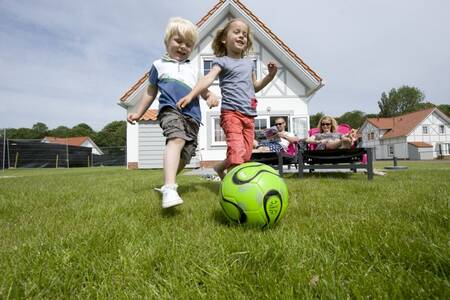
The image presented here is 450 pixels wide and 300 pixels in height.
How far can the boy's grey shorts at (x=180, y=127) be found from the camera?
2770 mm

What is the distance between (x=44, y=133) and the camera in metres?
81.4

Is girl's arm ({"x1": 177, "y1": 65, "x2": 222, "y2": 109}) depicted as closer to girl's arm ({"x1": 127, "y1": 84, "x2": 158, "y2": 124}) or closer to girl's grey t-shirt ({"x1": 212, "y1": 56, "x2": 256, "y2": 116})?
girl's grey t-shirt ({"x1": 212, "y1": 56, "x2": 256, "y2": 116})

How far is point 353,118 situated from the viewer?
9012 centimetres

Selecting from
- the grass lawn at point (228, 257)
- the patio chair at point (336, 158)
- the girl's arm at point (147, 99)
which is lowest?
the grass lawn at point (228, 257)

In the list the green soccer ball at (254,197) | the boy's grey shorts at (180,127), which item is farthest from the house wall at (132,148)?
the green soccer ball at (254,197)

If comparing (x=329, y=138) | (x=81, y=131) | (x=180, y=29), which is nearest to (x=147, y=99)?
(x=180, y=29)

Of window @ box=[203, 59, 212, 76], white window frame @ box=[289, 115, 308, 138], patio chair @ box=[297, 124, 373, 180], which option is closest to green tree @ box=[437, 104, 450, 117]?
white window frame @ box=[289, 115, 308, 138]

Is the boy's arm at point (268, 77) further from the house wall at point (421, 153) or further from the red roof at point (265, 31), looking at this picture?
the house wall at point (421, 153)

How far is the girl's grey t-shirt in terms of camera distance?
350 cm

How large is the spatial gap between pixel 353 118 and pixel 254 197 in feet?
321

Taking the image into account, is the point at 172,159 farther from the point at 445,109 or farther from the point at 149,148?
the point at 445,109

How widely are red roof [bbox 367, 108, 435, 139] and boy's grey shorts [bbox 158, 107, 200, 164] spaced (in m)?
52.0

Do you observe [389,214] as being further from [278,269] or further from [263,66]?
[263,66]

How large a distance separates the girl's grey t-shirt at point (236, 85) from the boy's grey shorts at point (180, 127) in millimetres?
679
